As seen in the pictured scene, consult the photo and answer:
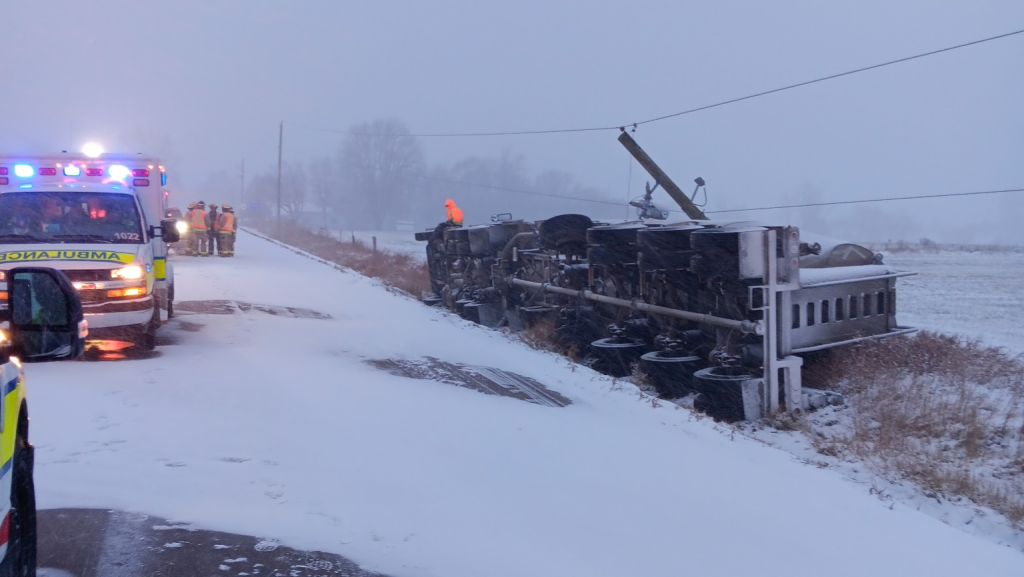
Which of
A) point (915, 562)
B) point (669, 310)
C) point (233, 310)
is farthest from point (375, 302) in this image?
point (915, 562)

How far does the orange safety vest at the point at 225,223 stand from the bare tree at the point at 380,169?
60336 mm

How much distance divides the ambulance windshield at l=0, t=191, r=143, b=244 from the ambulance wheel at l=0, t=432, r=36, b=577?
6.49m

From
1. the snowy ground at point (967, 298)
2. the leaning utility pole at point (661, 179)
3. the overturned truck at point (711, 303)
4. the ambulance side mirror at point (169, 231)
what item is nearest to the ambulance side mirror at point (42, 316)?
the overturned truck at point (711, 303)

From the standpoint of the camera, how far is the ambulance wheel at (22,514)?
124 inches

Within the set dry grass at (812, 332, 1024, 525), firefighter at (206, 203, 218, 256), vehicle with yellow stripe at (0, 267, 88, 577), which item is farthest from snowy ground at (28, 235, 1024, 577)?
firefighter at (206, 203, 218, 256)

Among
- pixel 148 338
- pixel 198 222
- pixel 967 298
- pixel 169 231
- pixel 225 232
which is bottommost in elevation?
pixel 967 298

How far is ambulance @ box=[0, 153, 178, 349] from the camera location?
8.75 metres

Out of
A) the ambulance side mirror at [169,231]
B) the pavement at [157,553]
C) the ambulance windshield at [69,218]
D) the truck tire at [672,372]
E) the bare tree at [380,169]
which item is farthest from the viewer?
the bare tree at [380,169]

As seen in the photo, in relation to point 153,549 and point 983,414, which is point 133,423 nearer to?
point 153,549

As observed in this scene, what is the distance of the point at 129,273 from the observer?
905 centimetres

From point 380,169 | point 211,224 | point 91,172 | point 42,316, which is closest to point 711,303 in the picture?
point 42,316

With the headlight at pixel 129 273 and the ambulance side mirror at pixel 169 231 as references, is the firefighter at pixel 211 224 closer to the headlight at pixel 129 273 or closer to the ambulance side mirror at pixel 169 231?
the ambulance side mirror at pixel 169 231

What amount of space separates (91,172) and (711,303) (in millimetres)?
9115

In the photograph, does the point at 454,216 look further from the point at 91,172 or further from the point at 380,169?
the point at 380,169
